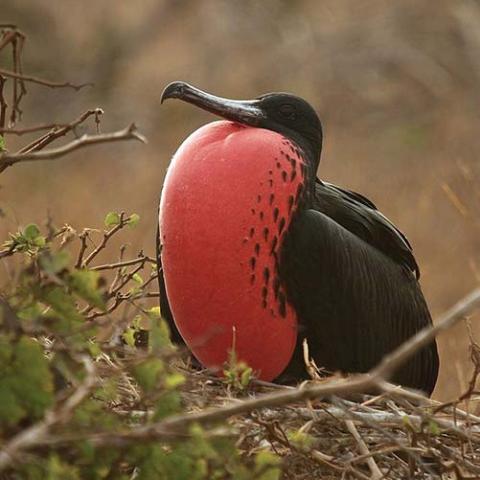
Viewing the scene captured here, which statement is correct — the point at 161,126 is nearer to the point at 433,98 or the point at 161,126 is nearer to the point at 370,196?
the point at 433,98

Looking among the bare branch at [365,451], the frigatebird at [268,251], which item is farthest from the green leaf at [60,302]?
the frigatebird at [268,251]

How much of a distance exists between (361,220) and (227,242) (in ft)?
1.13

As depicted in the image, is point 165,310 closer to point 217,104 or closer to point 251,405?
Answer: point 217,104

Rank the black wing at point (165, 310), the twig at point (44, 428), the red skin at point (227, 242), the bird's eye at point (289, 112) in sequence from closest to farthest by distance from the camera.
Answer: the twig at point (44, 428)
the red skin at point (227, 242)
the black wing at point (165, 310)
the bird's eye at point (289, 112)

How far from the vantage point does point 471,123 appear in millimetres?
7562

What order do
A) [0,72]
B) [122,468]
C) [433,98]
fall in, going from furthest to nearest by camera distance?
1. [433,98]
2. [0,72]
3. [122,468]

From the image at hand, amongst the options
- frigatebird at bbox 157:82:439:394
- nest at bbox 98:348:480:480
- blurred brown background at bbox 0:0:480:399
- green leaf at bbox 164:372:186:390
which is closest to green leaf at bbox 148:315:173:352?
green leaf at bbox 164:372:186:390

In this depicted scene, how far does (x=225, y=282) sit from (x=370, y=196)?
138 inches

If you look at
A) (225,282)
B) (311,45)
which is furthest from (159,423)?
(311,45)

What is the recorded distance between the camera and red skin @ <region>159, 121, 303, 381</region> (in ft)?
8.50

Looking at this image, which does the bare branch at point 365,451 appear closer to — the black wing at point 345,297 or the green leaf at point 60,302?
the black wing at point 345,297

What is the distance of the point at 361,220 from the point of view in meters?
2.85

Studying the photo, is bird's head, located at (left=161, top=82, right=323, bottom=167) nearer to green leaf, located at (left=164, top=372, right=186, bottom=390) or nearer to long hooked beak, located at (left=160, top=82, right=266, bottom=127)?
long hooked beak, located at (left=160, top=82, right=266, bottom=127)

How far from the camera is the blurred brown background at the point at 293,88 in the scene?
20.7ft
